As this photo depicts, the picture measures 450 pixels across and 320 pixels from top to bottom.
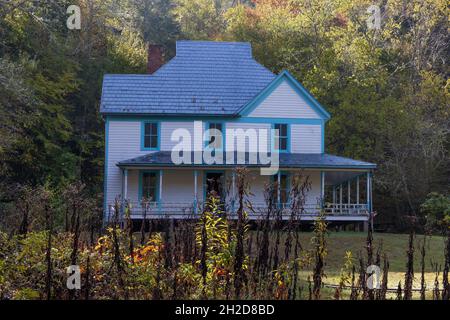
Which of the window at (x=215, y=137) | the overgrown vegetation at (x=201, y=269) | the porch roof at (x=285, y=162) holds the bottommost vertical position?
the overgrown vegetation at (x=201, y=269)

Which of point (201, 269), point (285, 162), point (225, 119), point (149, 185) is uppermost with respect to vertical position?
point (225, 119)

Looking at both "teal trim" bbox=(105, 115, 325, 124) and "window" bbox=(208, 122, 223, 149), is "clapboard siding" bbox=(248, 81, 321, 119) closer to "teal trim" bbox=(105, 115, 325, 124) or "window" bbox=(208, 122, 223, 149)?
"teal trim" bbox=(105, 115, 325, 124)

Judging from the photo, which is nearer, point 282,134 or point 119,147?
point 119,147

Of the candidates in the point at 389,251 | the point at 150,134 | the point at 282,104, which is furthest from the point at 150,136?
the point at 389,251

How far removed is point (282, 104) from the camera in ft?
100

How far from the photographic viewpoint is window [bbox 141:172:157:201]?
30.2 meters

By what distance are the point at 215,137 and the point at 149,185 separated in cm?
328

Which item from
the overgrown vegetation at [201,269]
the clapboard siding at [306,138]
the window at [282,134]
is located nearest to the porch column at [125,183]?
the window at [282,134]

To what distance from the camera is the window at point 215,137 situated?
30.4 m

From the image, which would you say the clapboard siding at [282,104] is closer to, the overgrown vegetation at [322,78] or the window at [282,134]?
the window at [282,134]

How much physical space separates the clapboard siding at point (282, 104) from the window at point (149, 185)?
465 cm

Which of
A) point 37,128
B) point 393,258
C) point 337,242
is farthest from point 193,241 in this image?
point 37,128

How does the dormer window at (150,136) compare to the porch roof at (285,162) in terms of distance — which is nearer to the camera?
the porch roof at (285,162)

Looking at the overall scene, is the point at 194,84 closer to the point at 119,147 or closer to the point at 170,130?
the point at 170,130
